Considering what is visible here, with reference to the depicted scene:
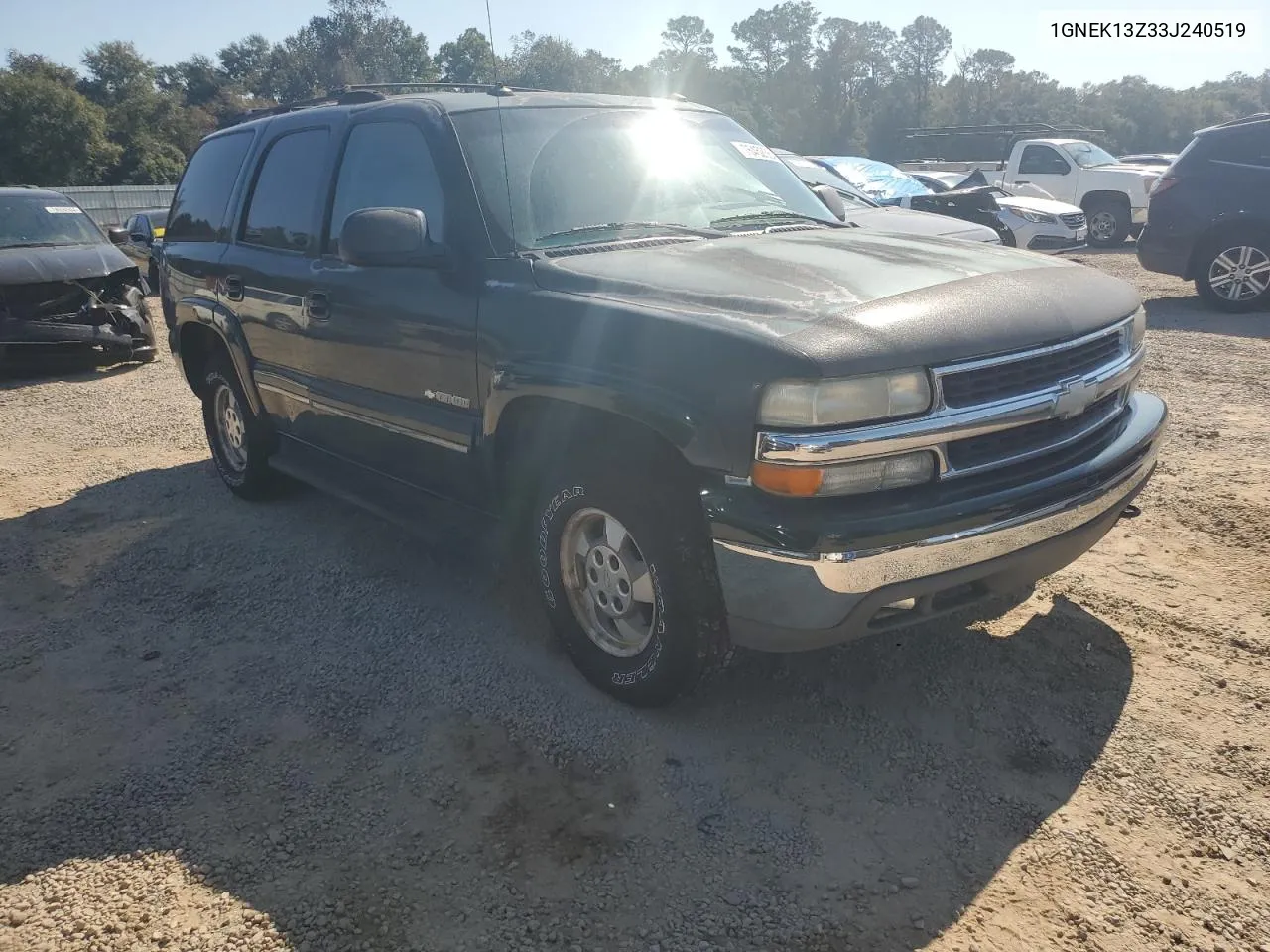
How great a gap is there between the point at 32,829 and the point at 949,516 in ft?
9.00

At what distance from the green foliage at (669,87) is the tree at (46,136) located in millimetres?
44

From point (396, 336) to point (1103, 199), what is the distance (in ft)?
57.2

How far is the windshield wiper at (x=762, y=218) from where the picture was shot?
3931 millimetres

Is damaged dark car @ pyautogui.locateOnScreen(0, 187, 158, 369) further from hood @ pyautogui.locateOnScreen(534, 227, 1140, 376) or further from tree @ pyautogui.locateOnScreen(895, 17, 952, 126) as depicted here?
tree @ pyautogui.locateOnScreen(895, 17, 952, 126)

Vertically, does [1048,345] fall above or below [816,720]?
above

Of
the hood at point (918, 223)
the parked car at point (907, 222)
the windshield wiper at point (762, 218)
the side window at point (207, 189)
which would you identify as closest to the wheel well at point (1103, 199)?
the parked car at point (907, 222)

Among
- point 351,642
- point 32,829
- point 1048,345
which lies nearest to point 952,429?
point 1048,345

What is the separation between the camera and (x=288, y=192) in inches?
186

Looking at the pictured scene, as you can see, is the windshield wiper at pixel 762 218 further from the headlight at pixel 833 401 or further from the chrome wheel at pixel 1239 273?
the chrome wheel at pixel 1239 273

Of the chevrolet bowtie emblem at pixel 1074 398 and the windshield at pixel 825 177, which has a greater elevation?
the windshield at pixel 825 177

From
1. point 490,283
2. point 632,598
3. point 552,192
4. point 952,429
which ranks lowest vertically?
point 632,598

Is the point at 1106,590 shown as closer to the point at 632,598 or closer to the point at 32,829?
the point at 632,598

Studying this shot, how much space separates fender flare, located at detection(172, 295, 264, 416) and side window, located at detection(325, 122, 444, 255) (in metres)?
1.09

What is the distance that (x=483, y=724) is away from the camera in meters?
3.35
